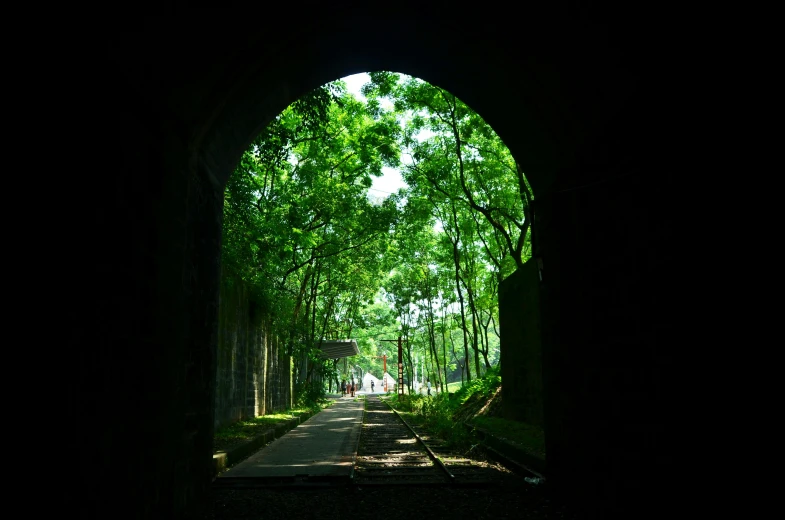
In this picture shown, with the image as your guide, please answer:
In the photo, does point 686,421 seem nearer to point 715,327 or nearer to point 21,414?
point 715,327

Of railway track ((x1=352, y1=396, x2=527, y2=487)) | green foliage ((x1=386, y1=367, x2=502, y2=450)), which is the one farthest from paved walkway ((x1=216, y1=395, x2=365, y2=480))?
green foliage ((x1=386, y1=367, x2=502, y2=450))

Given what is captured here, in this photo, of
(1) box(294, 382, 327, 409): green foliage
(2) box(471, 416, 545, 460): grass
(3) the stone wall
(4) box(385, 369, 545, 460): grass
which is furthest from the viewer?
(1) box(294, 382, 327, 409): green foliage

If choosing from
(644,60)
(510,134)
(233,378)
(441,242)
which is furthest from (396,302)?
(644,60)

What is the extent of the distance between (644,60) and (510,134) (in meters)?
2.81

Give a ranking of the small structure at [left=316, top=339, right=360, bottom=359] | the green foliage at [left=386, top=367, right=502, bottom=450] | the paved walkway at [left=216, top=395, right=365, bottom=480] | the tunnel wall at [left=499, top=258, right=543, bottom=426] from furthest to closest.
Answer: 1. the small structure at [left=316, top=339, right=360, bottom=359]
2. the green foliage at [left=386, top=367, right=502, bottom=450]
3. the tunnel wall at [left=499, top=258, right=543, bottom=426]
4. the paved walkway at [left=216, top=395, right=365, bottom=480]

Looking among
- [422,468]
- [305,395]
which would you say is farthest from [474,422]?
[305,395]

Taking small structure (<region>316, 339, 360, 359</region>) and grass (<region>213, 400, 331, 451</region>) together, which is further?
small structure (<region>316, 339, 360, 359</region>)

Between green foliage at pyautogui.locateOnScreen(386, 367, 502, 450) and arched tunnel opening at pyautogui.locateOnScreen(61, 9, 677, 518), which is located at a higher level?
arched tunnel opening at pyautogui.locateOnScreen(61, 9, 677, 518)

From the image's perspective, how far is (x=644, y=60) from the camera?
404cm

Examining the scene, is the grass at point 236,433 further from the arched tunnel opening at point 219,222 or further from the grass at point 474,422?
the grass at point 474,422

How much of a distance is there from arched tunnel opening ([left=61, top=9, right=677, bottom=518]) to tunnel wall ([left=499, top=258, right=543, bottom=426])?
13.7 feet

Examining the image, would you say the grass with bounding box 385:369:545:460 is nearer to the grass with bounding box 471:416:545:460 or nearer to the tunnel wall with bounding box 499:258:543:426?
the grass with bounding box 471:416:545:460

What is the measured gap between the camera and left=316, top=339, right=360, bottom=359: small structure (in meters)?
32.6

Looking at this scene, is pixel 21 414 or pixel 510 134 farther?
pixel 510 134
